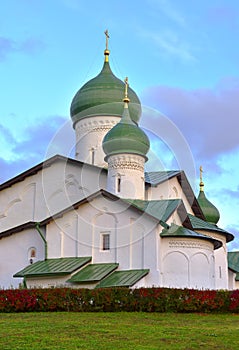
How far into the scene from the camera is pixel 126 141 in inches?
1016

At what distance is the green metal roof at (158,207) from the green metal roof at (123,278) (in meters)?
2.23

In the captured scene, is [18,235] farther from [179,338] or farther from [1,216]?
[179,338]

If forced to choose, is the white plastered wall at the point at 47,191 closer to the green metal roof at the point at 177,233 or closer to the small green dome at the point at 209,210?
the green metal roof at the point at 177,233

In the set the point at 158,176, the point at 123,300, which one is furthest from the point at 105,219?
the point at 123,300

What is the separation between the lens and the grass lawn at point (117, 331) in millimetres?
10391

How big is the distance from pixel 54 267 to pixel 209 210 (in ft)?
39.0

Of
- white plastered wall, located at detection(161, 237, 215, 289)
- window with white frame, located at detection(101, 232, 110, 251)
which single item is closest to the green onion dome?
white plastered wall, located at detection(161, 237, 215, 289)

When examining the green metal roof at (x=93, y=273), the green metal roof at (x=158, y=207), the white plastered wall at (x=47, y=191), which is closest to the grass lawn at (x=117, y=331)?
the green metal roof at (x=93, y=273)

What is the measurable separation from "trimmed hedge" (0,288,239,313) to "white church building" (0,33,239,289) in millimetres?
4746

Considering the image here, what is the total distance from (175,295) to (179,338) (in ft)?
18.0

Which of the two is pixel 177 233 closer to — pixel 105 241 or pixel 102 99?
pixel 105 241

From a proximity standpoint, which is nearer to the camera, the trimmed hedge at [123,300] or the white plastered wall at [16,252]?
the trimmed hedge at [123,300]

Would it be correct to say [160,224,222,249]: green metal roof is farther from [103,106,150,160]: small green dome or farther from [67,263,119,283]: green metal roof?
[103,106,150,160]: small green dome

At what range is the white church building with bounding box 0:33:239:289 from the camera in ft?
75.0
